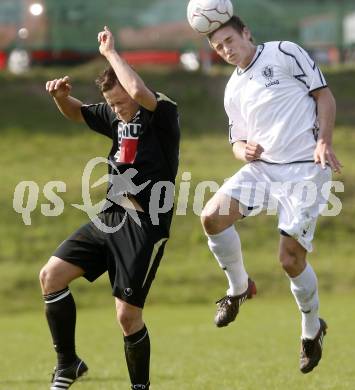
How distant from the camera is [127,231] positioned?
745cm

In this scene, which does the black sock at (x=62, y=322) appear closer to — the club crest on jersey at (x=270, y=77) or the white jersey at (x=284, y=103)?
the white jersey at (x=284, y=103)

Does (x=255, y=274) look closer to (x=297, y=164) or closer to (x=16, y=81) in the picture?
(x=16, y=81)

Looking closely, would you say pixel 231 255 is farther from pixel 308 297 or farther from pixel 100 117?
pixel 100 117

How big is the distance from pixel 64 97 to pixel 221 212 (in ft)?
4.72

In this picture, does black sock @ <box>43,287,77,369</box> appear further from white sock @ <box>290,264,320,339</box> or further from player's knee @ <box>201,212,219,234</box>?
white sock @ <box>290,264,320,339</box>

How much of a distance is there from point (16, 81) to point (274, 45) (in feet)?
63.4

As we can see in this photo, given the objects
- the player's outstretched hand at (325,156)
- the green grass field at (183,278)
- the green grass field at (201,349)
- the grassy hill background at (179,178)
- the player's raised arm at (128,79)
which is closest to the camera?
the player's raised arm at (128,79)

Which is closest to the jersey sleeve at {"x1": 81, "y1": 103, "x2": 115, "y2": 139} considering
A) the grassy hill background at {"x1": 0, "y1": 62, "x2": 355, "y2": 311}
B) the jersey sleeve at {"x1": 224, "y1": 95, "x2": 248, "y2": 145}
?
the jersey sleeve at {"x1": 224, "y1": 95, "x2": 248, "y2": 145}

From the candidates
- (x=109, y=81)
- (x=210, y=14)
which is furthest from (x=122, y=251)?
(x=210, y=14)

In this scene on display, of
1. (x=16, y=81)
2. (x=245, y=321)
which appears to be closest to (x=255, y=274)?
(x=245, y=321)

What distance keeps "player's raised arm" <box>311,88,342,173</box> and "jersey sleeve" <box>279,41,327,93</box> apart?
0.20 feet

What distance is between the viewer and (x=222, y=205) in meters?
7.71

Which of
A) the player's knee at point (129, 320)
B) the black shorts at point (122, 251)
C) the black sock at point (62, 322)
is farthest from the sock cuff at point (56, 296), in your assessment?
the player's knee at point (129, 320)

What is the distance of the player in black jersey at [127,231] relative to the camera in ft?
24.3
